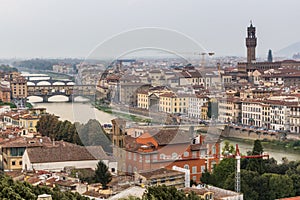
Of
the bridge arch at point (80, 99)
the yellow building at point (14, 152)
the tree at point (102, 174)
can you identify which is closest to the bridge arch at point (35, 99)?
the yellow building at point (14, 152)

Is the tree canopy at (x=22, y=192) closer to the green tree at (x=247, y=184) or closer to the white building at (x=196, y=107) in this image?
the green tree at (x=247, y=184)

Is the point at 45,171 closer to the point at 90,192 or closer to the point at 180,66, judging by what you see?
the point at 90,192

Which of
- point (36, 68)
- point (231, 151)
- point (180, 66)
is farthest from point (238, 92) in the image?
point (36, 68)

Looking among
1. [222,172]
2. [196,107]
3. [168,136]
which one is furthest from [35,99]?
[168,136]

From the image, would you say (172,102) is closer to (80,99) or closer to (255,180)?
(80,99)

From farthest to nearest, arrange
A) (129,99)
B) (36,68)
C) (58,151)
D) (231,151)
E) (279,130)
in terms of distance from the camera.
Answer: (36,68) → (279,130) → (231,151) → (58,151) → (129,99)

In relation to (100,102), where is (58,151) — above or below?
below

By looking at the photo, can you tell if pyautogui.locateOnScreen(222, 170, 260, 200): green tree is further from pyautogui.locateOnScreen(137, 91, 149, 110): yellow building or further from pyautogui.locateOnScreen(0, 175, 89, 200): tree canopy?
pyautogui.locateOnScreen(0, 175, 89, 200): tree canopy

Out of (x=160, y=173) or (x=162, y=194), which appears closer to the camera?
(x=162, y=194)

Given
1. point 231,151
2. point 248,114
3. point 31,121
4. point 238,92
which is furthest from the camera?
point 238,92
